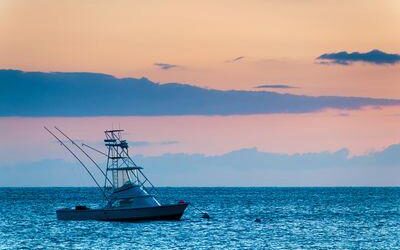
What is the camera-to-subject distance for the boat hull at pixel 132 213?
410 feet

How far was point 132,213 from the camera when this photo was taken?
412ft

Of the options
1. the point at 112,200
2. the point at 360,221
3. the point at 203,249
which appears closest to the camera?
the point at 203,249

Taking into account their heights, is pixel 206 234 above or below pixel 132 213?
below

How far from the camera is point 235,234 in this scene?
11706 centimetres

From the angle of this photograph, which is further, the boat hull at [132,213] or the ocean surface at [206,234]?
the boat hull at [132,213]

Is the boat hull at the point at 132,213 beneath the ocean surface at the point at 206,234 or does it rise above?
above

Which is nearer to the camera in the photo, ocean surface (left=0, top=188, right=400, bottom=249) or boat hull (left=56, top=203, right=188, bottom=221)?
ocean surface (left=0, top=188, right=400, bottom=249)

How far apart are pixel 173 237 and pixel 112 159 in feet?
66.0

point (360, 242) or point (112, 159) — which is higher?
point (112, 159)

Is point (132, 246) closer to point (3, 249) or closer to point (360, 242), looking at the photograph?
point (3, 249)

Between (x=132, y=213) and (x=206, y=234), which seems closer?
(x=206, y=234)

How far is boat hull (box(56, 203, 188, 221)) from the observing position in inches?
4921

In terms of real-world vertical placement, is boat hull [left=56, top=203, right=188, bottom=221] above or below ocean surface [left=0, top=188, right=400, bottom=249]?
above

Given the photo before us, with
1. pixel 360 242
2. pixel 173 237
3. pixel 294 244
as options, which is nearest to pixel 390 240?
pixel 360 242
